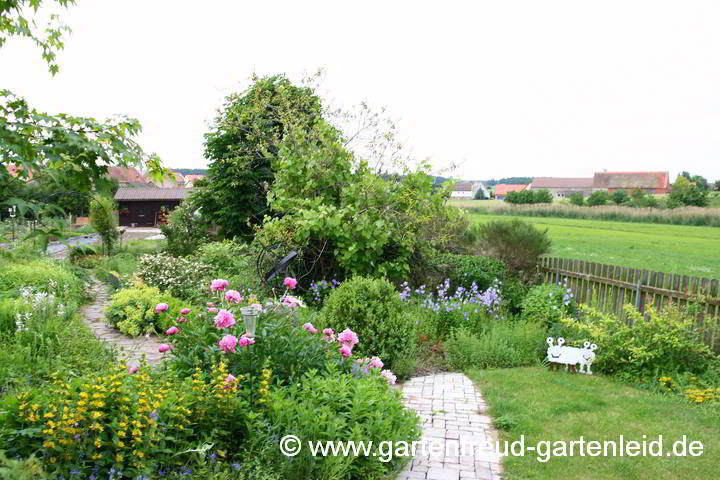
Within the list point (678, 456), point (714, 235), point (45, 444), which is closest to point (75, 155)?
point (45, 444)

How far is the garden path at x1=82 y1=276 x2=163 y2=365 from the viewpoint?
18.7ft

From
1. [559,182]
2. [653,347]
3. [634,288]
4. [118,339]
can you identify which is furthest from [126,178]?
[559,182]

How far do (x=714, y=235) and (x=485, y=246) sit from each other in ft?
39.9

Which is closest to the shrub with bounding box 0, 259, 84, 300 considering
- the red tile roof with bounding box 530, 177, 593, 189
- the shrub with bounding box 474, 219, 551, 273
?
the shrub with bounding box 474, 219, 551, 273

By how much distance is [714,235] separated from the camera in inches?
702

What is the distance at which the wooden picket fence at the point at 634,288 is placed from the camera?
240 inches

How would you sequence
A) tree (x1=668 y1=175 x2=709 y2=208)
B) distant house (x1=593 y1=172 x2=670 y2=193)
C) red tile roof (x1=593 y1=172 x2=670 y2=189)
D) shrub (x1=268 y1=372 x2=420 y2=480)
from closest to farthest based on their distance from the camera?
shrub (x1=268 y1=372 x2=420 y2=480), tree (x1=668 y1=175 x2=709 y2=208), distant house (x1=593 y1=172 x2=670 y2=193), red tile roof (x1=593 y1=172 x2=670 y2=189)

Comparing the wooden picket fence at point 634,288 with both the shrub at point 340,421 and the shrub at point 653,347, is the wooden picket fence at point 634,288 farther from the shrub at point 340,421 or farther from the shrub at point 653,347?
the shrub at point 340,421

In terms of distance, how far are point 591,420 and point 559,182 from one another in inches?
3423

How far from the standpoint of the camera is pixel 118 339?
6750 millimetres

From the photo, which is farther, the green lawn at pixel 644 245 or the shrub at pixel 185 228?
the shrub at pixel 185 228

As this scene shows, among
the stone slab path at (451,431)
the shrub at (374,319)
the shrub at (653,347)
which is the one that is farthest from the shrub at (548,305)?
the shrub at (374,319)

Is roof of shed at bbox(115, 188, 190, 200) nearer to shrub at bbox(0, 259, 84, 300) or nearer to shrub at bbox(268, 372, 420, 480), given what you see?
shrub at bbox(0, 259, 84, 300)

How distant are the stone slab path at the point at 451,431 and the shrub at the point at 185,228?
10.3m
